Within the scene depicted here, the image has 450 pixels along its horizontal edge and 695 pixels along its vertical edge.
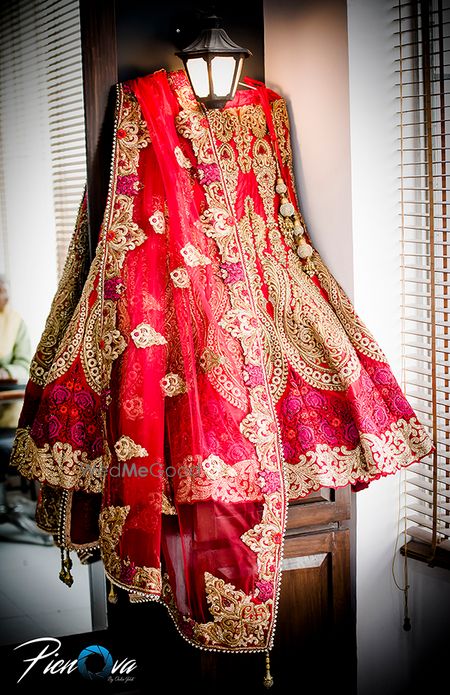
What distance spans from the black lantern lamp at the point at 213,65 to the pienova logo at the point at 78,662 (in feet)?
4.17

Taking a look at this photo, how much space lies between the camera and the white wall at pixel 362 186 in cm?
216

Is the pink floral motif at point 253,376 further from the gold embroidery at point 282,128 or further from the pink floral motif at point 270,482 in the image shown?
the gold embroidery at point 282,128

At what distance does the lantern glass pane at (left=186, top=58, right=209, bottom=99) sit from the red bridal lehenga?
8cm

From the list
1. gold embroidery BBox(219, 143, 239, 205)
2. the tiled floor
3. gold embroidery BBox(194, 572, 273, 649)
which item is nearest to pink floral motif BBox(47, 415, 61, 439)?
the tiled floor

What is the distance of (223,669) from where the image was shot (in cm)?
199

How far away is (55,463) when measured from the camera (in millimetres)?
1878

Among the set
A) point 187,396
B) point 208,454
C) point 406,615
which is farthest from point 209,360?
point 406,615

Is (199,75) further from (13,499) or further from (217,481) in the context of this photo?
(13,499)

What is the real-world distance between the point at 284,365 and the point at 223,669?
2.35 ft

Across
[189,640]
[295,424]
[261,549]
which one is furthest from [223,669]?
[295,424]

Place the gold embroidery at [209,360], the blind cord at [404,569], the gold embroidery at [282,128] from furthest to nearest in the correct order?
1. the blind cord at [404,569]
2. the gold embroidery at [282,128]
3. the gold embroidery at [209,360]

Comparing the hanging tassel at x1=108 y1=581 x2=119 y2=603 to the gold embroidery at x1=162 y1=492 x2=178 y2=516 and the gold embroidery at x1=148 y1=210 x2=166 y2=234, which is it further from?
the gold embroidery at x1=148 y1=210 x2=166 y2=234

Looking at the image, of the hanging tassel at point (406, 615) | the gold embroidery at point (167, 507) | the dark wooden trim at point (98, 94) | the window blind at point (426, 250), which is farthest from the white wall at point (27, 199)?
the hanging tassel at point (406, 615)

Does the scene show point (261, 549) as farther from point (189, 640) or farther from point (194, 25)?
point (194, 25)
